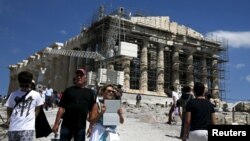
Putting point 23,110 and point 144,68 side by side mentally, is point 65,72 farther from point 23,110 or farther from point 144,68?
point 23,110

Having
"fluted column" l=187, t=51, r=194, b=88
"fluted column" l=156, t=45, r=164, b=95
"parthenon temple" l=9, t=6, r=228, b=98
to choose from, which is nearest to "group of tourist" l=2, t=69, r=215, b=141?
"parthenon temple" l=9, t=6, r=228, b=98

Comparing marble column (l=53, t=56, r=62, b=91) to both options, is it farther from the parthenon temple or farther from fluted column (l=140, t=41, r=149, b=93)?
fluted column (l=140, t=41, r=149, b=93)

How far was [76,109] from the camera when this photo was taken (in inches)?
255

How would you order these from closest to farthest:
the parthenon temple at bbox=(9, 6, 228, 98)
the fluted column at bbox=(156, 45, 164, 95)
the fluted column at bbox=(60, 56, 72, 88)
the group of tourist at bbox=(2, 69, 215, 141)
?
1. the group of tourist at bbox=(2, 69, 215, 141)
2. the parthenon temple at bbox=(9, 6, 228, 98)
3. the fluted column at bbox=(156, 45, 164, 95)
4. the fluted column at bbox=(60, 56, 72, 88)

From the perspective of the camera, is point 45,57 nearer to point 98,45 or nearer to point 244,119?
point 98,45

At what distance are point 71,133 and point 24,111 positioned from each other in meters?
0.93

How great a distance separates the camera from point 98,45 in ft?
Result: 138

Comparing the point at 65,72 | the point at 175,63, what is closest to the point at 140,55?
the point at 175,63

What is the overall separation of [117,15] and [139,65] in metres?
6.18

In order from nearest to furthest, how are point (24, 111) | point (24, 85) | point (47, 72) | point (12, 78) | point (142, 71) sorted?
point (24, 111)
point (24, 85)
point (142, 71)
point (47, 72)
point (12, 78)

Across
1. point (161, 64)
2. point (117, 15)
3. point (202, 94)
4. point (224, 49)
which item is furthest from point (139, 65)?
point (202, 94)

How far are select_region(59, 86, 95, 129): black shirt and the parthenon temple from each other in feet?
Answer: 94.4

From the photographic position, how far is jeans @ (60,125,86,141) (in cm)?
639

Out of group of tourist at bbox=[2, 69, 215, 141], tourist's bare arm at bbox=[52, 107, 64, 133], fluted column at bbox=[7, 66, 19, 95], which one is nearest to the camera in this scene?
group of tourist at bbox=[2, 69, 215, 141]
